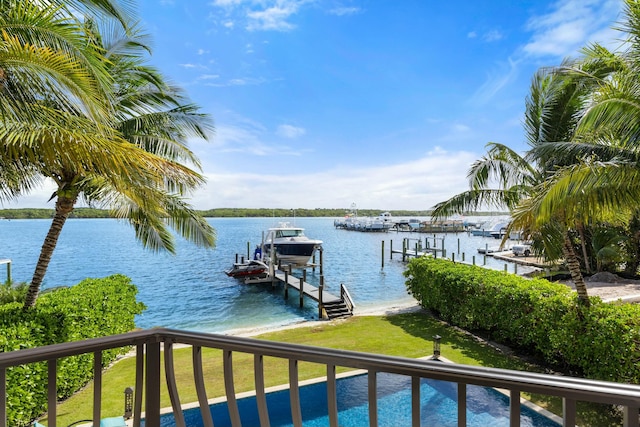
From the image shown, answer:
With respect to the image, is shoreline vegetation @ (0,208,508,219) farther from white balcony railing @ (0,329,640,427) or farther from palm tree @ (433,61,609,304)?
white balcony railing @ (0,329,640,427)

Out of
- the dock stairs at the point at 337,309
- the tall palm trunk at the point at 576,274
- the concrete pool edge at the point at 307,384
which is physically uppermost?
the tall palm trunk at the point at 576,274

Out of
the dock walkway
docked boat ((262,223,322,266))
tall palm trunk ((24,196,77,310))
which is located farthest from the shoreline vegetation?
docked boat ((262,223,322,266))

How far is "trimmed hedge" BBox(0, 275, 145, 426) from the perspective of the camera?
435 centimetres

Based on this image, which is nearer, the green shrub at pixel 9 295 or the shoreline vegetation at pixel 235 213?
the green shrub at pixel 9 295

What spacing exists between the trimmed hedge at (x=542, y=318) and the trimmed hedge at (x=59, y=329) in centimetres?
796

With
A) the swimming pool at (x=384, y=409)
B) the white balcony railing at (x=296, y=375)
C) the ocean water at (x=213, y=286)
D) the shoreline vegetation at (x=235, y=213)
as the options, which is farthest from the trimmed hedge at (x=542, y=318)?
the ocean water at (x=213, y=286)

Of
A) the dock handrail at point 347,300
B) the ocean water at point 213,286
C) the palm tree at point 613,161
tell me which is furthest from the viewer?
the ocean water at point 213,286

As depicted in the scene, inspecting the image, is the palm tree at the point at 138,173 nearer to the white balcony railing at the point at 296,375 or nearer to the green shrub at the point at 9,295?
the white balcony railing at the point at 296,375

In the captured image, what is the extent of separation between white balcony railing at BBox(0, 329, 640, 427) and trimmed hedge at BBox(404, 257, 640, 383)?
205 inches

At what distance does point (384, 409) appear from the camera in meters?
5.23

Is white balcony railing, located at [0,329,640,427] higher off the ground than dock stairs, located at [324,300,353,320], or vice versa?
white balcony railing, located at [0,329,640,427]

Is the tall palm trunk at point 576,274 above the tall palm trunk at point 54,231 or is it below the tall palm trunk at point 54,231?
below

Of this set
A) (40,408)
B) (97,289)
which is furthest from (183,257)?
(40,408)

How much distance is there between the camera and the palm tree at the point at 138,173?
5290mm
